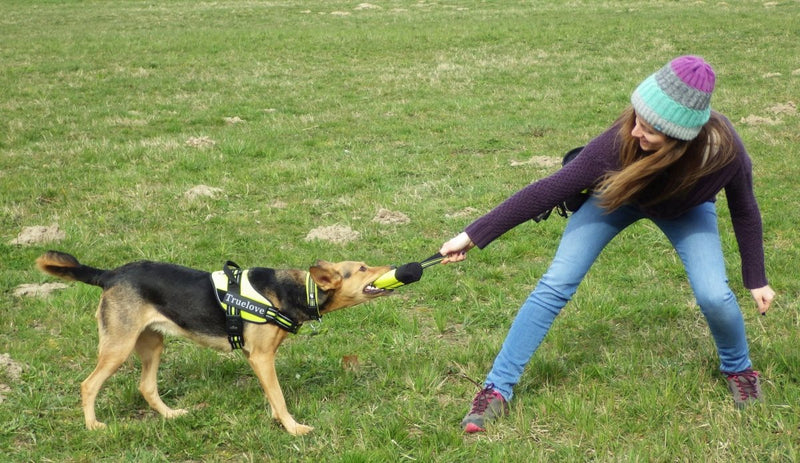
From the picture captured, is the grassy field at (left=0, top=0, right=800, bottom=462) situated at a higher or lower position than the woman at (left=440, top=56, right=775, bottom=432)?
lower

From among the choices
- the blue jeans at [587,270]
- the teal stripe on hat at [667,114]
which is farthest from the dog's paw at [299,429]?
the teal stripe on hat at [667,114]

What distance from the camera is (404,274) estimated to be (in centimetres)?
476

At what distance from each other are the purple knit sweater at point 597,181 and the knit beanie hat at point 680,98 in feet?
1.26

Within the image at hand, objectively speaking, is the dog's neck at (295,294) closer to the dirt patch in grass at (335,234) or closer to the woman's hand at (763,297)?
the woman's hand at (763,297)

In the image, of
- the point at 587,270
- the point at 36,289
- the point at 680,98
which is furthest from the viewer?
the point at 36,289

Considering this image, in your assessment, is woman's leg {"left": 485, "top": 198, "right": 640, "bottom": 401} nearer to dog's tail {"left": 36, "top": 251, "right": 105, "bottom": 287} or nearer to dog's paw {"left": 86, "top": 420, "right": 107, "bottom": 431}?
dog's paw {"left": 86, "top": 420, "right": 107, "bottom": 431}

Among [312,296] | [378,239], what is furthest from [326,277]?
[378,239]

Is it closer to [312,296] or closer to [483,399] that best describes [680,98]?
[483,399]

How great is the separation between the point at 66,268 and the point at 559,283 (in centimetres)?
324

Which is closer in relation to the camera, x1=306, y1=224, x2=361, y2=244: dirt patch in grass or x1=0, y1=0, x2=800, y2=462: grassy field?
x1=0, y1=0, x2=800, y2=462: grassy field

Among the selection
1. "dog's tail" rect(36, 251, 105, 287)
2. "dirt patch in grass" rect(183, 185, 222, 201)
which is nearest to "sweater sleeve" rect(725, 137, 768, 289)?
"dog's tail" rect(36, 251, 105, 287)

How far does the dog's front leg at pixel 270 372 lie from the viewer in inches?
196

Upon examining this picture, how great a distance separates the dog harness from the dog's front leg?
0.22 feet

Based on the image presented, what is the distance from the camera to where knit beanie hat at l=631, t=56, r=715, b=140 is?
161 inches
